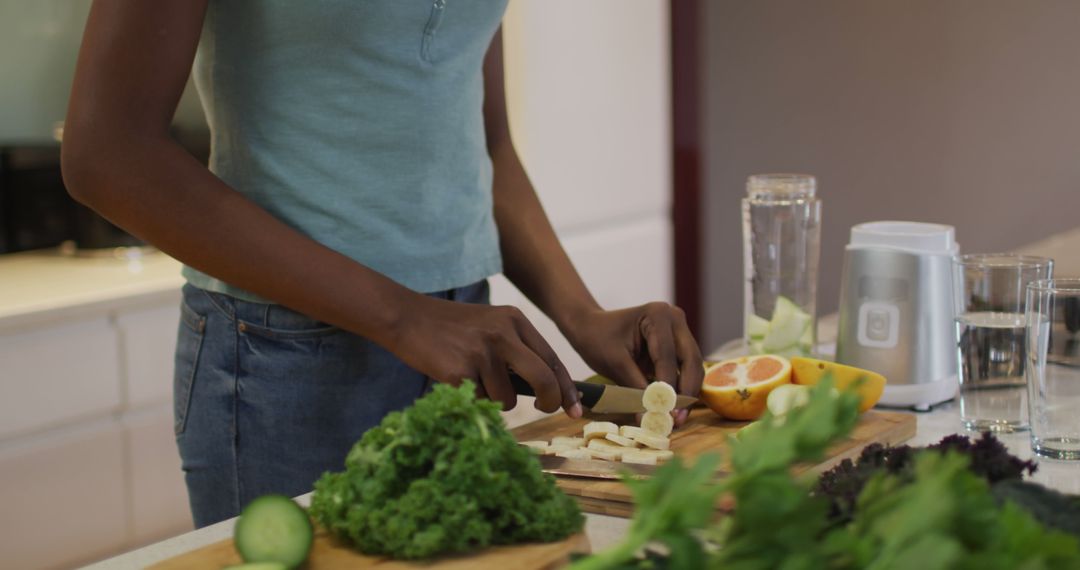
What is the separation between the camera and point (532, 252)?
1.54 meters

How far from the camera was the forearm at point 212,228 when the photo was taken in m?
1.13

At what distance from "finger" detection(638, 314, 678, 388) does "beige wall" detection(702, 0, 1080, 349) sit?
3.01 m

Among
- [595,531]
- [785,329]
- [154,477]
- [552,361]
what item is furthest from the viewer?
[154,477]

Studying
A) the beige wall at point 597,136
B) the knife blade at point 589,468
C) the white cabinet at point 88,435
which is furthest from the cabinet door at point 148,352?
the knife blade at point 589,468

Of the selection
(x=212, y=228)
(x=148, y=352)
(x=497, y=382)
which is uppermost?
(x=212, y=228)

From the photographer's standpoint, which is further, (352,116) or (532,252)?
(532,252)

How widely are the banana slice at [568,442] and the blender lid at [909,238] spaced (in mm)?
461

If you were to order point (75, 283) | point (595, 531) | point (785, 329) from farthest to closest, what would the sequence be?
point (75, 283) < point (785, 329) < point (595, 531)

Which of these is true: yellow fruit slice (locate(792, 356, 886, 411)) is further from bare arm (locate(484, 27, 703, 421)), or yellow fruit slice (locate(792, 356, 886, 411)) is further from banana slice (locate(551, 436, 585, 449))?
banana slice (locate(551, 436, 585, 449))

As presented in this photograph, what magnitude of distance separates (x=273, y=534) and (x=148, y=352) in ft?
5.44

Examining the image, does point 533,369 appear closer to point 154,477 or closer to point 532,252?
point 532,252

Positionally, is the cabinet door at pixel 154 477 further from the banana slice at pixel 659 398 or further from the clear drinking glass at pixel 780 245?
the banana slice at pixel 659 398

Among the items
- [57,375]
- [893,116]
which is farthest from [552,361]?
[893,116]

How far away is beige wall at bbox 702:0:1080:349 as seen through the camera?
13.0ft
